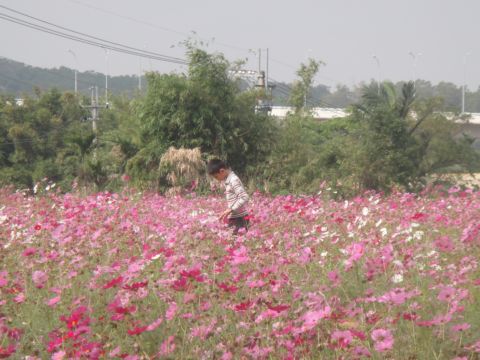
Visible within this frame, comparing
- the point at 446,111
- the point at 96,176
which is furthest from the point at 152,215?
the point at 446,111

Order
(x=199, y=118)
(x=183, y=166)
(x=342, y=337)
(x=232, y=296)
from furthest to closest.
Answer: (x=199, y=118)
(x=183, y=166)
(x=232, y=296)
(x=342, y=337)

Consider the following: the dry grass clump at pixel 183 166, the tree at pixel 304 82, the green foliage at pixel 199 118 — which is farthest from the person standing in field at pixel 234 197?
the tree at pixel 304 82

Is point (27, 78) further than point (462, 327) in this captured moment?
Yes

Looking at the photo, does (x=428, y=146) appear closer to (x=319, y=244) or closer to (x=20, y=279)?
(x=319, y=244)

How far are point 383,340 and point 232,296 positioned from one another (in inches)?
34.3

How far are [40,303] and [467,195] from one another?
610 cm

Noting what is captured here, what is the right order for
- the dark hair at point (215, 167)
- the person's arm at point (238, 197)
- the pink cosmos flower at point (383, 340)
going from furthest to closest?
the dark hair at point (215, 167) → the person's arm at point (238, 197) → the pink cosmos flower at point (383, 340)

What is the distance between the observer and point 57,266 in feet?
13.3

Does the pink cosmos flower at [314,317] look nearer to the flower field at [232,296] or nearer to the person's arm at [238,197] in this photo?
the flower field at [232,296]

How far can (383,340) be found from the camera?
264cm

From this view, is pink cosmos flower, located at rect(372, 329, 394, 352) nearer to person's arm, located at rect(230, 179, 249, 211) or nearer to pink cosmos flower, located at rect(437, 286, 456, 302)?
pink cosmos flower, located at rect(437, 286, 456, 302)

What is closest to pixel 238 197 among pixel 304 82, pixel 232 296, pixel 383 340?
pixel 232 296

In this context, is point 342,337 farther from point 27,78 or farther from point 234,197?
point 27,78

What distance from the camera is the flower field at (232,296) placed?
110 inches
